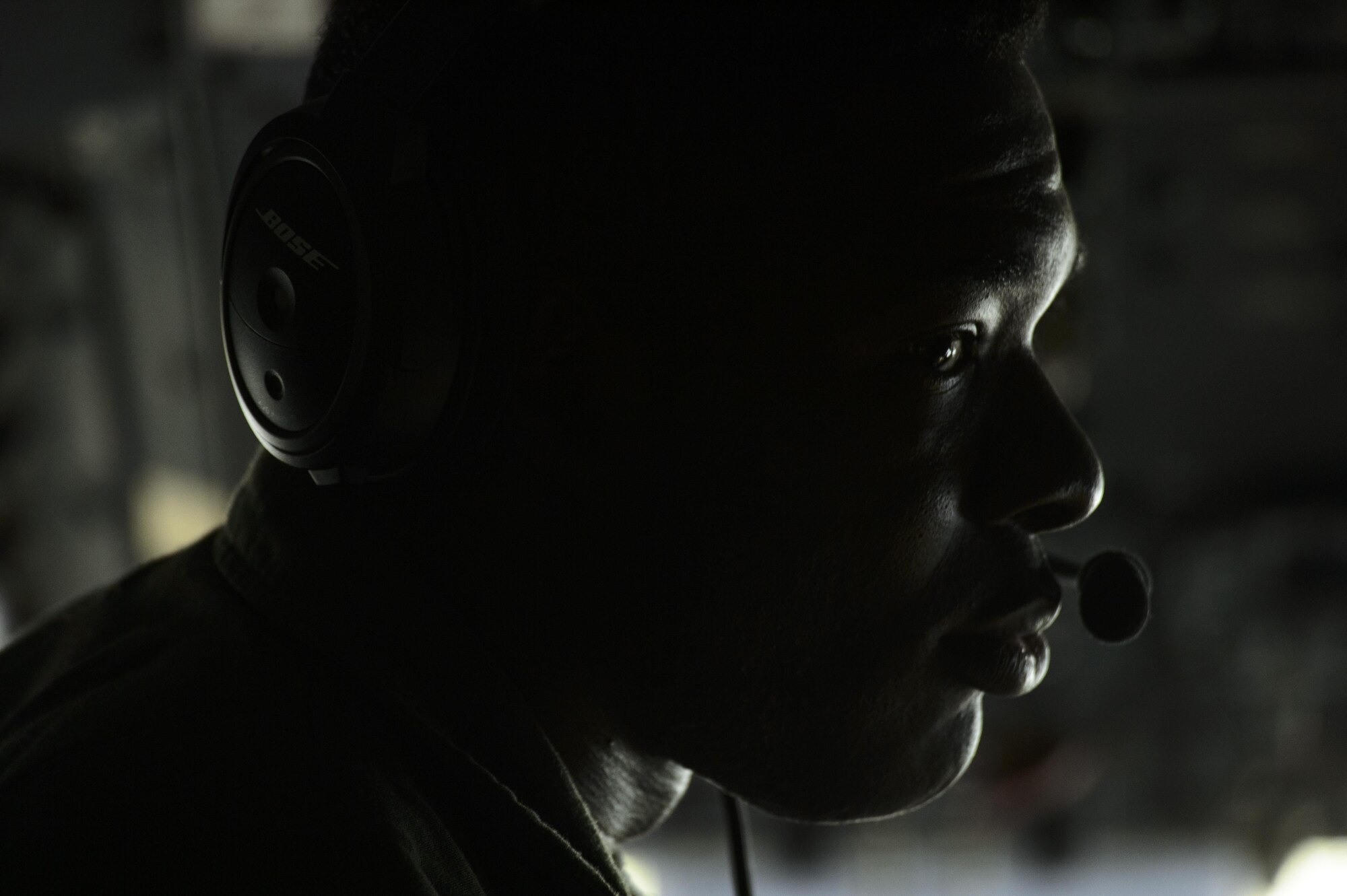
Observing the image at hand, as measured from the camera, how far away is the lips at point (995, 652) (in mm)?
650

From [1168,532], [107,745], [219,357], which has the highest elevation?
[107,745]

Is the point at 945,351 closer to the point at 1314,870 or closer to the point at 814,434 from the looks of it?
the point at 814,434

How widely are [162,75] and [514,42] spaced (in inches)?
56.2

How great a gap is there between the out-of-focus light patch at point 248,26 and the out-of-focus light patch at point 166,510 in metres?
0.61

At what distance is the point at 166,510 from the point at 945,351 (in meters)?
1.71

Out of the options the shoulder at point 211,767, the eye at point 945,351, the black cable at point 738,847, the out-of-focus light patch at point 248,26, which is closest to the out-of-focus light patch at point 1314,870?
the black cable at point 738,847

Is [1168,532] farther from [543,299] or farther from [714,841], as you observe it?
[543,299]

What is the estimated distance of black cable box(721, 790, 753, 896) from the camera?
823 millimetres

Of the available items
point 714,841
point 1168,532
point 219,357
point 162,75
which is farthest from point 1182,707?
point 162,75

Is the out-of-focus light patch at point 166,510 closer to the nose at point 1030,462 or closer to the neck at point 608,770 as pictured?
the neck at point 608,770

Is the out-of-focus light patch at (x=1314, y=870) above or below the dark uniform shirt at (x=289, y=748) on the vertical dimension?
below

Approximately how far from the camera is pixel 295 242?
0.60 metres

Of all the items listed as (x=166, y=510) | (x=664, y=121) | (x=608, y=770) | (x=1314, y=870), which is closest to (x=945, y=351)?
(x=664, y=121)

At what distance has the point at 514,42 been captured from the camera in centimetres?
61
